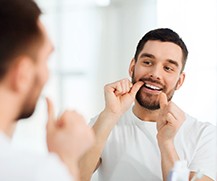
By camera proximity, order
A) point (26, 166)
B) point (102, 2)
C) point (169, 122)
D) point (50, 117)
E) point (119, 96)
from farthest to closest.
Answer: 1. point (102, 2)
2. point (119, 96)
3. point (169, 122)
4. point (50, 117)
5. point (26, 166)

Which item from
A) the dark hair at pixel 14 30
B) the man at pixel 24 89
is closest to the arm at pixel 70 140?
the man at pixel 24 89

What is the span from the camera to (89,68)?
214 cm

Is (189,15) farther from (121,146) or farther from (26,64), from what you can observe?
(26,64)

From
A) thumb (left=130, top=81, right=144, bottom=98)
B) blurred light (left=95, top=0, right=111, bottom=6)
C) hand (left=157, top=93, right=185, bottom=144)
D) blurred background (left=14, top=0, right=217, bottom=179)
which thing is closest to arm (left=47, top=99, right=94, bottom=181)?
hand (left=157, top=93, right=185, bottom=144)

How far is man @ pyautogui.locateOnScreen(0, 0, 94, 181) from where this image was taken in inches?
23.1

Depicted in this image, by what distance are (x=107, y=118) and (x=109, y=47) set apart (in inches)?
33.5

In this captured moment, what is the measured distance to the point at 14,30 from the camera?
594 mm

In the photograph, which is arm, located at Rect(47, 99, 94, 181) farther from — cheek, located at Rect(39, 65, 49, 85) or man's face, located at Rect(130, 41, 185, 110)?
man's face, located at Rect(130, 41, 185, 110)

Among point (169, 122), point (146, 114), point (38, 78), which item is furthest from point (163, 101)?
point (38, 78)

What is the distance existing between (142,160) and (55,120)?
744 mm

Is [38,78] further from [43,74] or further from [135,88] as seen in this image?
[135,88]

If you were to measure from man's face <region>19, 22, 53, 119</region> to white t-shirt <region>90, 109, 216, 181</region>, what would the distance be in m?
0.83

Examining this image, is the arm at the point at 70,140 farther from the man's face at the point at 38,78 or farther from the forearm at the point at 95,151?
the forearm at the point at 95,151

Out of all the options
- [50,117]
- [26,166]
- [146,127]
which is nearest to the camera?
[26,166]
